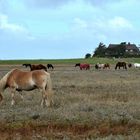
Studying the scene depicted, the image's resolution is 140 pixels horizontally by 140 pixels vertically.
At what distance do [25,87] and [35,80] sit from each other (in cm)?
64

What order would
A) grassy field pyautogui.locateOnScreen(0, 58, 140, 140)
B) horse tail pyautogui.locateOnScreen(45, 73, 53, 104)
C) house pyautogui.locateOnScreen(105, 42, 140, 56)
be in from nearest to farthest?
1. grassy field pyautogui.locateOnScreen(0, 58, 140, 140)
2. horse tail pyautogui.locateOnScreen(45, 73, 53, 104)
3. house pyautogui.locateOnScreen(105, 42, 140, 56)

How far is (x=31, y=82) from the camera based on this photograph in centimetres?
1916

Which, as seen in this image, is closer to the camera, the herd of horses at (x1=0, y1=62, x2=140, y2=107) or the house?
the herd of horses at (x1=0, y1=62, x2=140, y2=107)

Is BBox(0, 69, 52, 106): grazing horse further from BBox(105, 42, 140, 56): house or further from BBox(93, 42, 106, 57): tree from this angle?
BBox(93, 42, 106, 57): tree

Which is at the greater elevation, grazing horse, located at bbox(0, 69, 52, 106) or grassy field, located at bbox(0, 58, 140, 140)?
grazing horse, located at bbox(0, 69, 52, 106)

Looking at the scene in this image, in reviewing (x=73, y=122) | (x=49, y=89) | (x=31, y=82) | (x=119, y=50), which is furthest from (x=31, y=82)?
(x=119, y=50)

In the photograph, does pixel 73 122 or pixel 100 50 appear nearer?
pixel 73 122

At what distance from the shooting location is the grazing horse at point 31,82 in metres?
18.6

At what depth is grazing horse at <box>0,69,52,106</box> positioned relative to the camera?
1862 centimetres

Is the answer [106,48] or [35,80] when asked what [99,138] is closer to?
[35,80]

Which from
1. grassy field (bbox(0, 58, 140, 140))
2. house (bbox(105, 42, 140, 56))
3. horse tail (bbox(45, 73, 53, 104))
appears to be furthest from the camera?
house (bbox(105, 42, 140, 56))

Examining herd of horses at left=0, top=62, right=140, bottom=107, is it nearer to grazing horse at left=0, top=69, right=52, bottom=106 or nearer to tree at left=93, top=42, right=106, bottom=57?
grazing horse at left=0, top=69, right=52, bottom=106

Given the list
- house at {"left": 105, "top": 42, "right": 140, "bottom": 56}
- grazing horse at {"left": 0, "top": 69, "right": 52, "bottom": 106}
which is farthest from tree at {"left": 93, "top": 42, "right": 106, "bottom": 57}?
grazing horse at {"left": 0, "top": 69, "right": 52, "bottom": 106}

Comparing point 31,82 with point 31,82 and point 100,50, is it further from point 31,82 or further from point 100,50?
point 100,50
